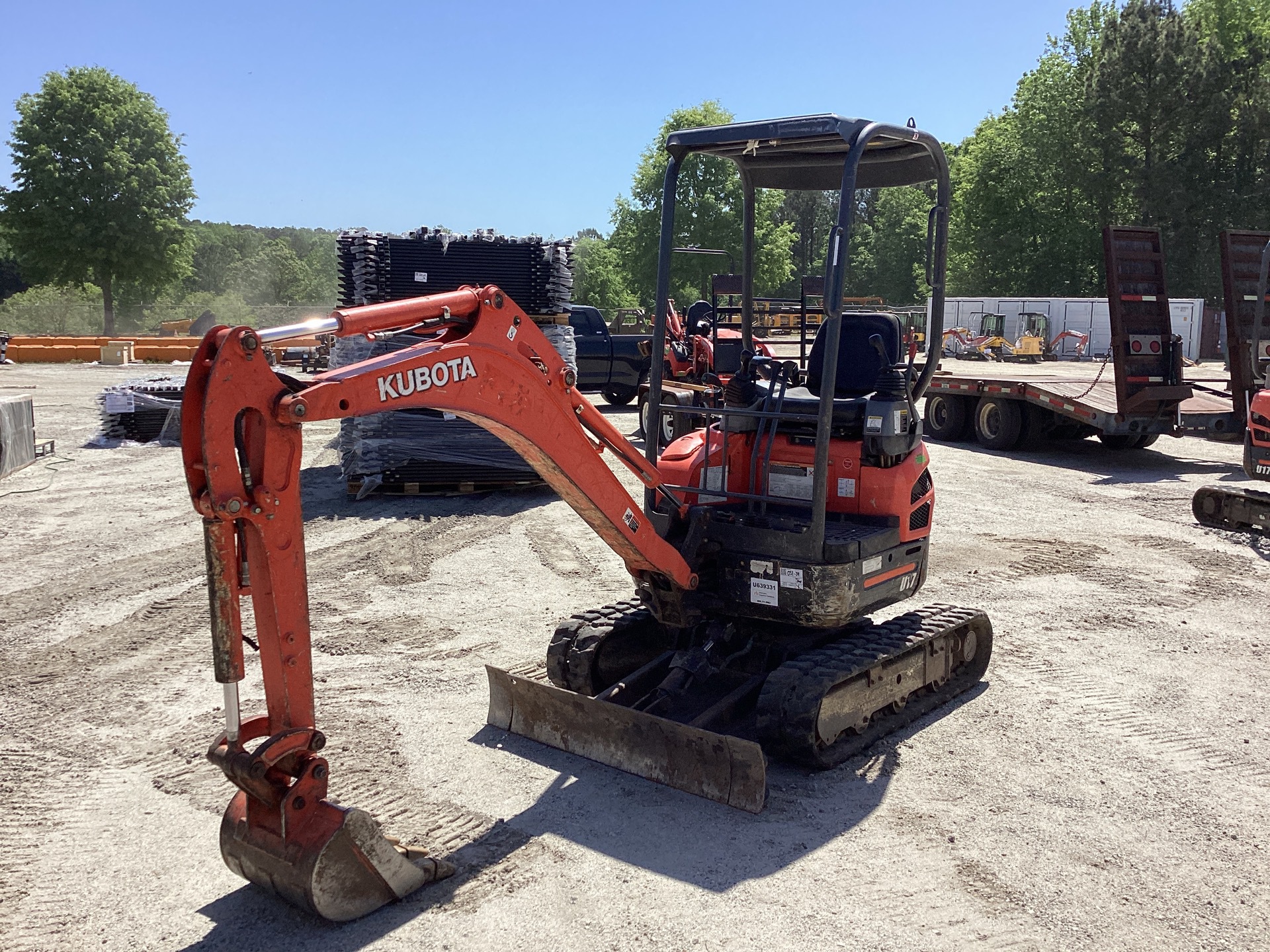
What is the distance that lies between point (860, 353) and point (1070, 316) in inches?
1550

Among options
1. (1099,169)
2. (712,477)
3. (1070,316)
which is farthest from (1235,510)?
(1099,169)

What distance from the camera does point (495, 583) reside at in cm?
900

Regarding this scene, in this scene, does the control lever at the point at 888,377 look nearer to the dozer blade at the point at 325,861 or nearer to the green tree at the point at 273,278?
the dozer blade at the point at 325,861

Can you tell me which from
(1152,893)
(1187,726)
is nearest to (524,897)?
(1152,893)

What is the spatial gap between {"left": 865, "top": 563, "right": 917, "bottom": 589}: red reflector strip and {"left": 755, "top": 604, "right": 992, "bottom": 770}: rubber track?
364 mm

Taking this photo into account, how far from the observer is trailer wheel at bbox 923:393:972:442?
17.6 metres

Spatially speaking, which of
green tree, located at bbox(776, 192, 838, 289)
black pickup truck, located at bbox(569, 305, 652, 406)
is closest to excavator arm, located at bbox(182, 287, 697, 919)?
green tree, located at bbox(776, 192, 838, 289)

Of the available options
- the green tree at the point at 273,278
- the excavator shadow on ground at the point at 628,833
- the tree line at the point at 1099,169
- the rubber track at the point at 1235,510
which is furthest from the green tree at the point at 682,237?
the green tree at the point at 273,278

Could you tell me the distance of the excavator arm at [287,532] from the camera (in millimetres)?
3705

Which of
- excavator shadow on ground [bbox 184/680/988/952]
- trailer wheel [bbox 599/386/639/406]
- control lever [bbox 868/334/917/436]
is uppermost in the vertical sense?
control lever [bbox 868/334/917/436]

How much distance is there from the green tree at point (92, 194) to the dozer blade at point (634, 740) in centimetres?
4536

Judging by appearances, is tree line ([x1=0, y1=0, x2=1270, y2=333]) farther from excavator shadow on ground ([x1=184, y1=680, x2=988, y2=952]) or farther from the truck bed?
excavator shadow on ground ([x1=184, y1=680, x2=988, y2=952])

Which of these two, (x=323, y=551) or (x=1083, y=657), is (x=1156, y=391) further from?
(x=323, y=551)

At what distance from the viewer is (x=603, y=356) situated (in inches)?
811
